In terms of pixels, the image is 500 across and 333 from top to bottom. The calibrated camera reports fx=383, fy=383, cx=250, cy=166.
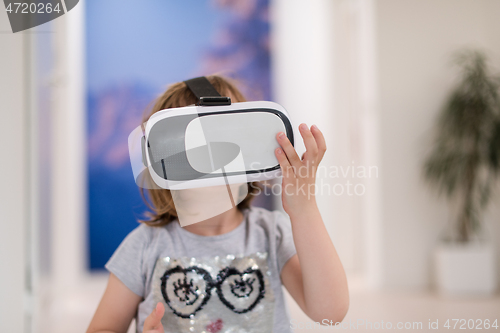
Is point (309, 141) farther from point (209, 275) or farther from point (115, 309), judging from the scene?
point (115, 309)

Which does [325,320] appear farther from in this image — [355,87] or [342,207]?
[355,87]

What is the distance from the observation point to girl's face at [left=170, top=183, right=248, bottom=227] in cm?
42

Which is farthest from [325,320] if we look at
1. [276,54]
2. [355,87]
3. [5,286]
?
[276,54]

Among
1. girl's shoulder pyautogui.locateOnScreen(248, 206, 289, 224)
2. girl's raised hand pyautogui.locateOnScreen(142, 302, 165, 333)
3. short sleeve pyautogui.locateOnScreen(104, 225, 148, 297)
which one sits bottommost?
girl's raised hand pyautogui.locateOnScreen(142, 302, 165, 333)

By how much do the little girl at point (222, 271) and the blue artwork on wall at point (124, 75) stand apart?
4.44 ft

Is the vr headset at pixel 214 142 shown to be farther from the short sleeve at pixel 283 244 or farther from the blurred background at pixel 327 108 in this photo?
the blurred background at pixel 327 108

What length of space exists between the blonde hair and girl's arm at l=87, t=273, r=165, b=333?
0.09 m

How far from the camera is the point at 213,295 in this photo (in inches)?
19.6

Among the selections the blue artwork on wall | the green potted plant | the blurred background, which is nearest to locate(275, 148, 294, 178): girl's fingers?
the blurred background

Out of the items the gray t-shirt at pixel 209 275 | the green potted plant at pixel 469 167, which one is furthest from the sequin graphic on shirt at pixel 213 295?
the green potted plant at pixel 469 167

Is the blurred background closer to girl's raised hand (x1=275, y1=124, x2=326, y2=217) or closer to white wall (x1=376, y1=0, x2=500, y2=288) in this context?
white wall (x1=376, y1=0, x2=500, y2=288)

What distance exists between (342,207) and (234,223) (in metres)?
1.30

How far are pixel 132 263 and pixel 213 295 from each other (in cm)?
12

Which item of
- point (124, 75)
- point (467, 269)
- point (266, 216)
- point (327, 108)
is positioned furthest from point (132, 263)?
point (124, 75)
